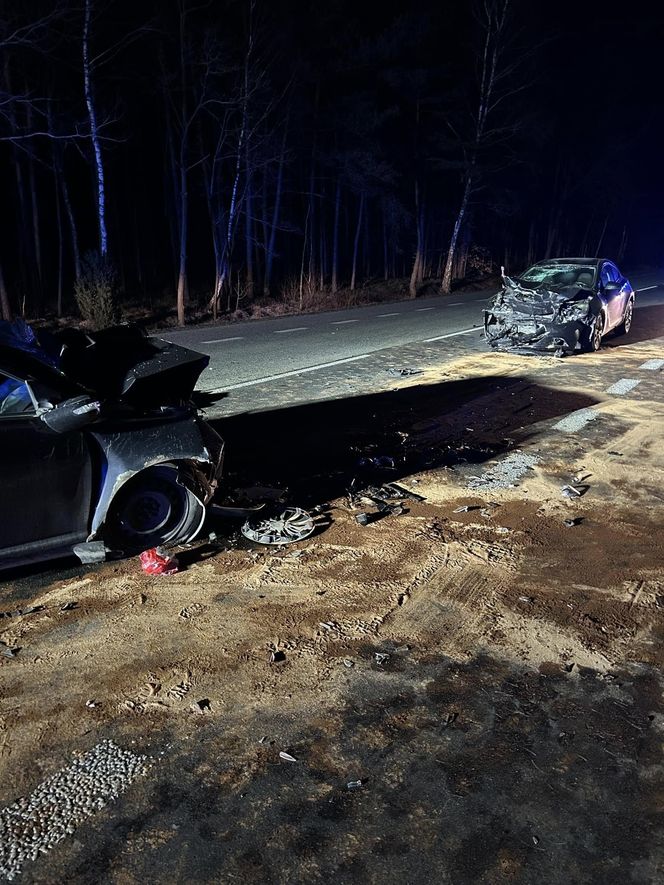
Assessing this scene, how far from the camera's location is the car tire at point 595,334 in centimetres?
1270

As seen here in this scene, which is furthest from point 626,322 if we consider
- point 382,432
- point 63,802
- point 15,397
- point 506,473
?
point 63,802

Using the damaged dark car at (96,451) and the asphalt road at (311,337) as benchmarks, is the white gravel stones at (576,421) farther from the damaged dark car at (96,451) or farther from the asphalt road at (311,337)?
the damaged dark car at (96,451)

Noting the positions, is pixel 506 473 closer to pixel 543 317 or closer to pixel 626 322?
pixel 543 317

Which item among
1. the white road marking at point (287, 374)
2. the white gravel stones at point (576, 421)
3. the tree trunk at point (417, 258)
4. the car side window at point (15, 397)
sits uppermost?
the tree trunk at point (417, 258)

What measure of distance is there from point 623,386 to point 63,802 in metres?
Answer: 9.92

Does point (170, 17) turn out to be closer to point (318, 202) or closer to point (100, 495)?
point (318, 202)

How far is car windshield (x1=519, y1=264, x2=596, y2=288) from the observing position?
43.2 feet

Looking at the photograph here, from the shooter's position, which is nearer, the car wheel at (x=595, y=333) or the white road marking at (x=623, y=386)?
the white road marking at (x=623, y=386)

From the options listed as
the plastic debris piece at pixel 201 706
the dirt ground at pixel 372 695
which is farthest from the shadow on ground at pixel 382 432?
the plastic debris piece at pixel 201 706

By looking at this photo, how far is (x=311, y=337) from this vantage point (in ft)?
49.5

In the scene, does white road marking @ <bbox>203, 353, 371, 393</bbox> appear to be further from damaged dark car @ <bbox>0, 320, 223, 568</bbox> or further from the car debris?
damaged dark car @ <bbox>0, 320, 223, 568</bbox>

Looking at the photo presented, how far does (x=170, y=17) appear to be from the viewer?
2000 cm

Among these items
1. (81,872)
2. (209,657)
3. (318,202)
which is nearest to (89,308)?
(209,657)

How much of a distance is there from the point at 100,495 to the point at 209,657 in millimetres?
1460
